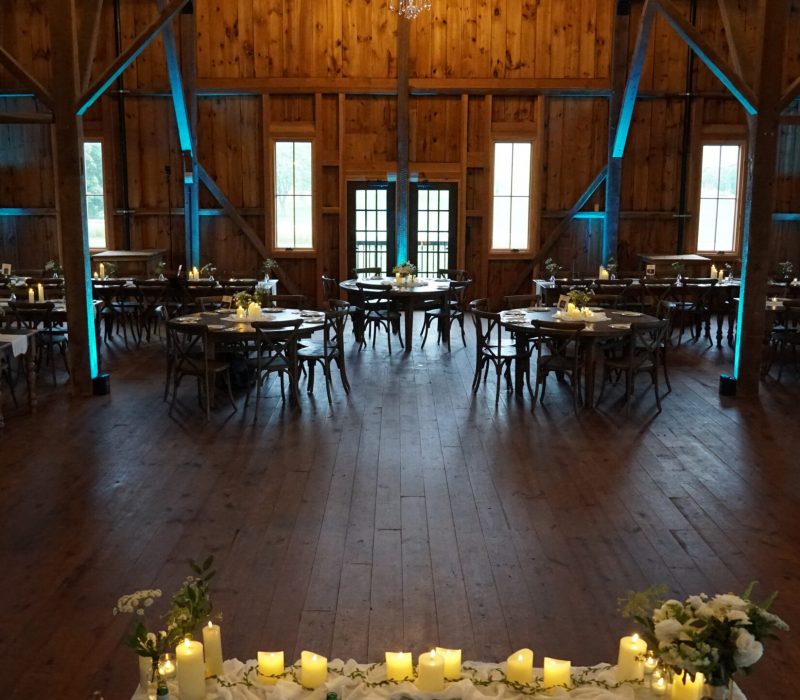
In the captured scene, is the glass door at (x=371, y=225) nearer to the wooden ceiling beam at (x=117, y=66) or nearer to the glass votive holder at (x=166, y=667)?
the wooden ceiling beam at (x=117, y=66)

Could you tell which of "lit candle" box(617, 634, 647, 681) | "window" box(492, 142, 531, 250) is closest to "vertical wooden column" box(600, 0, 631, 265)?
"window" box(492, 142, 531, 250)

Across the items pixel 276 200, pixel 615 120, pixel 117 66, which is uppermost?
pixel 615 120

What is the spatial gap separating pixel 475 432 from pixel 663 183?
8.67 metres

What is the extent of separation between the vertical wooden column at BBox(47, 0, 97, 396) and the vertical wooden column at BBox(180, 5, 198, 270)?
542 cm

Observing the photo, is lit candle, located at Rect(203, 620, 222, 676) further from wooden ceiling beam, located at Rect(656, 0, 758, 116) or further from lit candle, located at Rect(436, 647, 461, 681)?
wooden ceiling beam, located at Rect(656, 0, 758, 116)

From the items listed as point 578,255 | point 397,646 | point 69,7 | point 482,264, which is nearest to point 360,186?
point 482,264

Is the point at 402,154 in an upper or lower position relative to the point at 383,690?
upper

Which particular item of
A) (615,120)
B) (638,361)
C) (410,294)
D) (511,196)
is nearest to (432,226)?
(511,196)

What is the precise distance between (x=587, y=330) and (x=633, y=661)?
4765 millimetres

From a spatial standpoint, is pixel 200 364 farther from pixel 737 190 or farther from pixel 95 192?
pixel 737 190

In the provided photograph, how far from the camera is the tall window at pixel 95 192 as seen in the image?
13711 millimetres

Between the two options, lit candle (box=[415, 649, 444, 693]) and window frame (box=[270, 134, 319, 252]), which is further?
window frame (box=[270, 134, 319, 252])

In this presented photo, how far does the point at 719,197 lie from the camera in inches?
551

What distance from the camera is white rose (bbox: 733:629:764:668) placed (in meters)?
2.26
